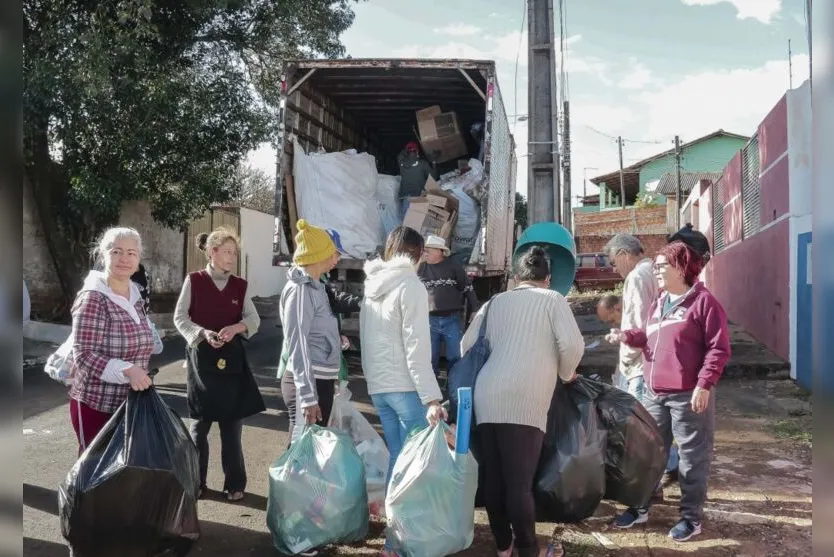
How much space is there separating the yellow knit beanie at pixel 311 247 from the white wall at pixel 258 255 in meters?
14.2

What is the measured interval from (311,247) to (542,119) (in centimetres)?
503

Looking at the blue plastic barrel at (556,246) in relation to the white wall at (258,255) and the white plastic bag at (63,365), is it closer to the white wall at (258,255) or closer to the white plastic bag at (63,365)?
the white plastic bag at (63,365)

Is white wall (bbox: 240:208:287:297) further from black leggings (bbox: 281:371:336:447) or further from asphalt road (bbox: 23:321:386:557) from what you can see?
black leggings (bbox: 281:371:336:447)

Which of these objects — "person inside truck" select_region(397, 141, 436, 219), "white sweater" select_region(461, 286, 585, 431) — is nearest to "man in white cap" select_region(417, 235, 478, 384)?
"person inside truck" select_region(397, 141, 436, 219)

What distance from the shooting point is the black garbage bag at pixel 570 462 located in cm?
296

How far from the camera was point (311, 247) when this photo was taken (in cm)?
351

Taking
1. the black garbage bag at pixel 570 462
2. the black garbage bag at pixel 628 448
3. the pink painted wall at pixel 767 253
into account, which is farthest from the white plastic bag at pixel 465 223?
the black garbage bag at pixel 570 462

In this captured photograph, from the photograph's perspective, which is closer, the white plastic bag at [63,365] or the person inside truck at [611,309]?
the white plastic bag at [63,365]

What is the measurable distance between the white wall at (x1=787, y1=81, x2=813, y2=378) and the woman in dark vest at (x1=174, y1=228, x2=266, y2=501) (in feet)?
18.4

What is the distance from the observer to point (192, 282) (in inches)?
152

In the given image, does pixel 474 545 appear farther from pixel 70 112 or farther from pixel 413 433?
pixel 70 112

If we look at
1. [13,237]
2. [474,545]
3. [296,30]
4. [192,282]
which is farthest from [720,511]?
[296,30]

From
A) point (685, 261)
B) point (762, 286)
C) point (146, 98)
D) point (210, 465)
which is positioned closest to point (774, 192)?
point (762, 286)

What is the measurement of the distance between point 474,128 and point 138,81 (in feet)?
15.8
